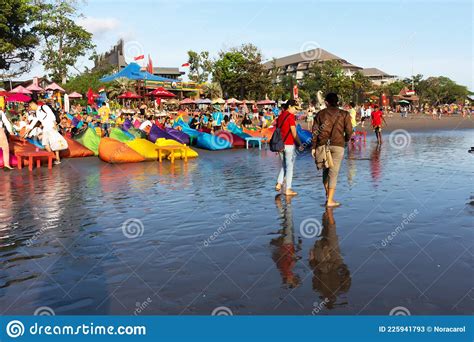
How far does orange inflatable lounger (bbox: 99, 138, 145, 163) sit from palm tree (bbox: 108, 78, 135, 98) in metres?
36.5

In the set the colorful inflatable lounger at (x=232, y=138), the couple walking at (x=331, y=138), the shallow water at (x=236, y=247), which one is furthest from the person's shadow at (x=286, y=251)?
the colorful inflatable lounger at (x=232, y=138)

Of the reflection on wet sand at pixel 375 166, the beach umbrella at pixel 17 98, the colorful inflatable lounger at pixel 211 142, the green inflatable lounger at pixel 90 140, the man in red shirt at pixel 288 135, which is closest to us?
the man in red shirt at pixel 288 135

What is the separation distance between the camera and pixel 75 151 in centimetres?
1542

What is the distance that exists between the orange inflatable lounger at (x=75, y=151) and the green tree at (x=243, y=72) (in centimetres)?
4851

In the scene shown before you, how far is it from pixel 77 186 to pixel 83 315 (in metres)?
6.75

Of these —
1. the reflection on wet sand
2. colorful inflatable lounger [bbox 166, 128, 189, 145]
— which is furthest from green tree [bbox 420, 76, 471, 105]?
colorful inflatable lounger [bbox 166, 128, 189, 145]

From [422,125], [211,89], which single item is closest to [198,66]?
[211,89]

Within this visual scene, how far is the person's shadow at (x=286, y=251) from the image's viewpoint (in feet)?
14.6

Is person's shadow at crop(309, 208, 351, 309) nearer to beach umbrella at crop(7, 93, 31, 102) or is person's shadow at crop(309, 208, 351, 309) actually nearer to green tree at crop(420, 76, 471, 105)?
beach umbrella at crop(7, 93, 31, 102)

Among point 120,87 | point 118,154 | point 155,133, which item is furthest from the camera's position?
point 120,87

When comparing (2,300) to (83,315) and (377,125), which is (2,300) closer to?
(83,315)

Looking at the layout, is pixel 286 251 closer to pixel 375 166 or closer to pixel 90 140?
pixel 375 166

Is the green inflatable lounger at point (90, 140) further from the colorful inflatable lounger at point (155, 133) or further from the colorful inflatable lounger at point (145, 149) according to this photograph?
the colorful inflatable lounger at point (145, 149)

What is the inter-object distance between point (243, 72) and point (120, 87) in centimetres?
1840
